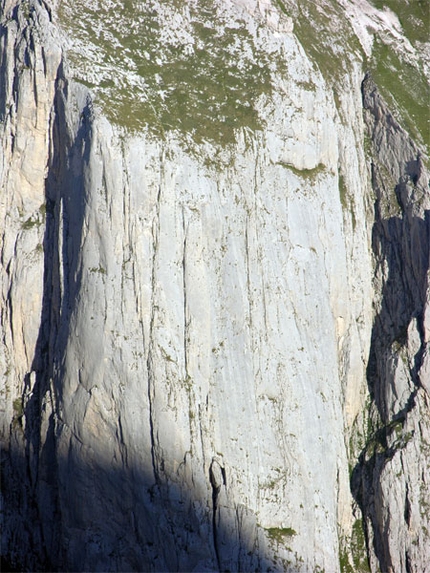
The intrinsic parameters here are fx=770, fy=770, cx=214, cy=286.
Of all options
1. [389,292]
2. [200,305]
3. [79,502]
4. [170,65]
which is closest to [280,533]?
[79,502]

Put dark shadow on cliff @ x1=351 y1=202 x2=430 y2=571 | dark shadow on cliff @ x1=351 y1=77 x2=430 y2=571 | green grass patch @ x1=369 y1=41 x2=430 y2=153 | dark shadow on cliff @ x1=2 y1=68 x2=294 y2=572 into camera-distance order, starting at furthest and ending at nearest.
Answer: green grass patch @ x1=369 y1=41 x2=430 y2=153 < dark shadow on cliff @ x1=351 y1=77 x2=430 y2=571 < dark shadow on cliff @ x1=351 y1=202 x2=430 y2=571 < dark shadow on cliff @ x1=2 y1=68 x2=294 y2=572

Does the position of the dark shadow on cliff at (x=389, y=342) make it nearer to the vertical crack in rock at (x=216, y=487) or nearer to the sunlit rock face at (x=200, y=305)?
the sunlit rock face at (x=200, y=305)

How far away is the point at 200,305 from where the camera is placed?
33562 millimetres

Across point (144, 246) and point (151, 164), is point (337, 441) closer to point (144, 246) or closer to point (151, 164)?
point (144, 246)

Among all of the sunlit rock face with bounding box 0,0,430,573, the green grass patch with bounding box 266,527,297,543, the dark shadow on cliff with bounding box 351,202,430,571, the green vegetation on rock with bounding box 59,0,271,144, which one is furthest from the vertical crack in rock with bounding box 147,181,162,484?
the dark shadow on cliff with bounding box 351,202,430,571

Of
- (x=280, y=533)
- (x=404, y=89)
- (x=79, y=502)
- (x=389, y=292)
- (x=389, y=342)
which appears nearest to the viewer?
(x=79, y=502)

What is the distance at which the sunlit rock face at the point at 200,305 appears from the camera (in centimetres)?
3116

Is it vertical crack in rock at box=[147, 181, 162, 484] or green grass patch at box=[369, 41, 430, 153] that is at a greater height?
green grass patch at box=[369, 41, 430, 153]

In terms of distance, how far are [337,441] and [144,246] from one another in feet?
41.4

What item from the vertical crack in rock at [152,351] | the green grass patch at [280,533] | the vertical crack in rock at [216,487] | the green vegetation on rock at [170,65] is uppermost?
the green vegetation on rock at [170,65]

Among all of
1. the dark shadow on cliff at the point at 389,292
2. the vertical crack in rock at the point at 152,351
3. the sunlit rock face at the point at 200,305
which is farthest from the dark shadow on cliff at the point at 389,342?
the vertical crack in rock at the point at 152,351

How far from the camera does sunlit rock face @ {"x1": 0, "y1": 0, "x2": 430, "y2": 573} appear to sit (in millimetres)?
31156

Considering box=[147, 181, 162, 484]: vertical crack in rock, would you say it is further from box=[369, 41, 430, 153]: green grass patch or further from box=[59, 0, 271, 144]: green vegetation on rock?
box=[369, 41, 430, 153]: green grass patch

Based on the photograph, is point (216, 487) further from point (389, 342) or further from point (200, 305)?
point (389, 342)
